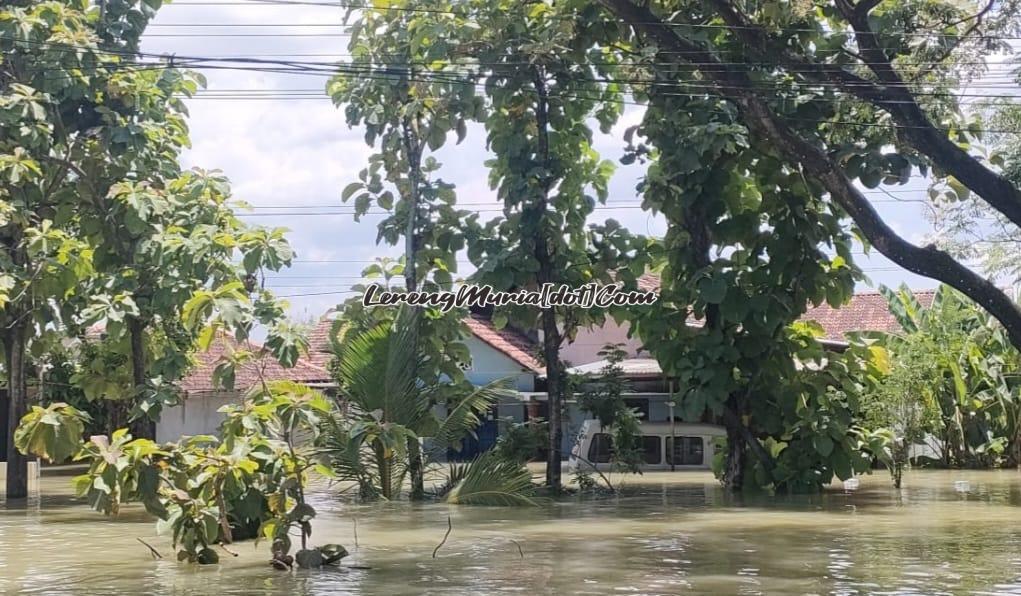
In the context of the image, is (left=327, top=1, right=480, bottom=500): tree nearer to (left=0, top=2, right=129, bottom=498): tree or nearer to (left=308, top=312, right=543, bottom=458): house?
(left=0, top=2, right=129, bottom=498): tree

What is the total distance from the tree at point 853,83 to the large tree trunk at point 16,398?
36.1 feet

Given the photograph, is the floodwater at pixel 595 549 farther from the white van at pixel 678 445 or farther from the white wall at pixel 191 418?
the white wall at pixel 191 418

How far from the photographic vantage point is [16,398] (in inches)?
780

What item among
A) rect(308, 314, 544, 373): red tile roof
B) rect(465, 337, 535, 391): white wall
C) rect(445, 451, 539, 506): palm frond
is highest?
rect(308, 314, 544, 373): red tile roof

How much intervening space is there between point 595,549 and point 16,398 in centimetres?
1137

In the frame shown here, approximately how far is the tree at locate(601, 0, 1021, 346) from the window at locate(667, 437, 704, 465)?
29.0ft

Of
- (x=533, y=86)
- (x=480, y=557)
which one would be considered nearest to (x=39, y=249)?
(x=533, y=86)

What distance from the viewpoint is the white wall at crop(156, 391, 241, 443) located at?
32781 millimetres

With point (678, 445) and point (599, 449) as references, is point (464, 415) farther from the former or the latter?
point (678, 445)

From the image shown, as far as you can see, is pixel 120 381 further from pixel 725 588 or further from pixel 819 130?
pixel 725 588

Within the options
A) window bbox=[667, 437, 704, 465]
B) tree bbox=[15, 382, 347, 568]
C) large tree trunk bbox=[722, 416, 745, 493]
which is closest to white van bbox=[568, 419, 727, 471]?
window bbox=[667, 437, 704, 465]

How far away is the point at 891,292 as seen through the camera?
28688 mm

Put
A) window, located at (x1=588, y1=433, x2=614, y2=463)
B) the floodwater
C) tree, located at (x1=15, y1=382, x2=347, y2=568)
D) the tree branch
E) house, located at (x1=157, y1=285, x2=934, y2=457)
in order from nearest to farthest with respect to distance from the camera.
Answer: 1. the floodwater
2. tree, located at (x1=15, y1=382, x2=347, y2=568)
3. the tree branch
4. window, located at (x1=588, y1=433, x2=614, y2=463)
5. house, located at (x1=157, y1=285, x2=934, y2=457)

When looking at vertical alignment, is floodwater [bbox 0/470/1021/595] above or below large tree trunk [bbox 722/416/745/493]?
below
